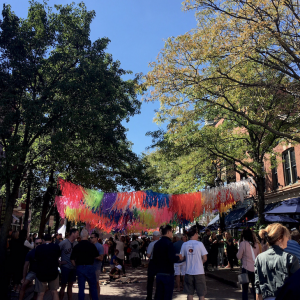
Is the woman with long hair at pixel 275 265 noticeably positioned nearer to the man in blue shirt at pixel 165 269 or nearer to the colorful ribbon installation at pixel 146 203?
the man in blue shirt at pixel 165 269

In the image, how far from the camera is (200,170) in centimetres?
2178

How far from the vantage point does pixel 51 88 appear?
1512 centimetres

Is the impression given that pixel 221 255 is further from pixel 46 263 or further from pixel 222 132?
pixel 46 263

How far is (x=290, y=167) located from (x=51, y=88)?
55.9ft

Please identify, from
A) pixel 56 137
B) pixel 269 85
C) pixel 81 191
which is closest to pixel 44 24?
pixel 56 137

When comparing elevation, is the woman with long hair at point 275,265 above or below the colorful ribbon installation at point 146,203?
below

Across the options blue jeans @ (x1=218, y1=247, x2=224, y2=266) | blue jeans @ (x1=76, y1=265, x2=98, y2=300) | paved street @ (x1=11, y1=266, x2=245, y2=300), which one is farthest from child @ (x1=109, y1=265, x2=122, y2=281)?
blue jeans @ (x1=218, y1=247, x2=224, y2=266)

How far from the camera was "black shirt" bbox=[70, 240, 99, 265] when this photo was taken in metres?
6.87

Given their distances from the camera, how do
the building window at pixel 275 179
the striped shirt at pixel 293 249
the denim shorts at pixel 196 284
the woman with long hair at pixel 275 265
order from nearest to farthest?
the woman with long hair at pixel 275 265
the striped shirt at pixel 293 249
the denim shorts at pixel 196 284
the building window at pixel 275 179

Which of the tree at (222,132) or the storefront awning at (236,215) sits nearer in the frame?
the tree at (222,132)

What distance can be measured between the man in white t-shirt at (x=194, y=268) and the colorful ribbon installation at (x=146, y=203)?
4288 millimetres

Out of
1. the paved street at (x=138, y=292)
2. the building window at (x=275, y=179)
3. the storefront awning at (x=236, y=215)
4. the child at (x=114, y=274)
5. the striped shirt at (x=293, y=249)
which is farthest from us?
the storefront awning at (x=236, y=215)

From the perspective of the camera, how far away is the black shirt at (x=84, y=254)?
6.87m

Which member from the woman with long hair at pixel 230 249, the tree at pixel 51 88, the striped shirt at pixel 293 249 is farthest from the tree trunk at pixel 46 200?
the striped shirt at pixel 293 249
